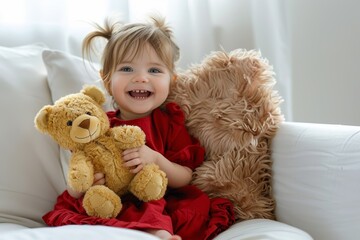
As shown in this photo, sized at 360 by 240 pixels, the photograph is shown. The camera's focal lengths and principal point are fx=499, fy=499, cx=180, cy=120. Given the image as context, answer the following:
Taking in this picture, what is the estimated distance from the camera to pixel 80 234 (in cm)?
93

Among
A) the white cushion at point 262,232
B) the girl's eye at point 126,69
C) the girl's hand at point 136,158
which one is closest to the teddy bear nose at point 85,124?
the girl's hand at point 136,158

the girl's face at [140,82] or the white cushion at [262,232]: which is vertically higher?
the girl's face at [140,82]

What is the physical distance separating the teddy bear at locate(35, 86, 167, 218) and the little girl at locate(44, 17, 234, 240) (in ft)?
0.08

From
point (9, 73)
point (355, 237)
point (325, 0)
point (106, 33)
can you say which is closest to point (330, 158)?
point (355, 237)

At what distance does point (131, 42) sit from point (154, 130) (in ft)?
0.75

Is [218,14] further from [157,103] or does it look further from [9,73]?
[9,73]

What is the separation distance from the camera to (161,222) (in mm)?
1056

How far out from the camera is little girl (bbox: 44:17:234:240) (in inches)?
44.5

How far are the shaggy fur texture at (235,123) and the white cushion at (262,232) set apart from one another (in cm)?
6

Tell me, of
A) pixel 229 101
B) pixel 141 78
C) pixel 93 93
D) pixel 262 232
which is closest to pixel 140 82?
pixel 141 78

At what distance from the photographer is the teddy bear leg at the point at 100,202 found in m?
1.06

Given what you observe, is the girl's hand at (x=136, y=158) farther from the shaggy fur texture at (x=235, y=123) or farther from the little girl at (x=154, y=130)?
the shaggy fur texture at (x=235, y=123)

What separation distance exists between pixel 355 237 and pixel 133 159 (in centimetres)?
49

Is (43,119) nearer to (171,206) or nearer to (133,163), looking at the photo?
(133,163)
